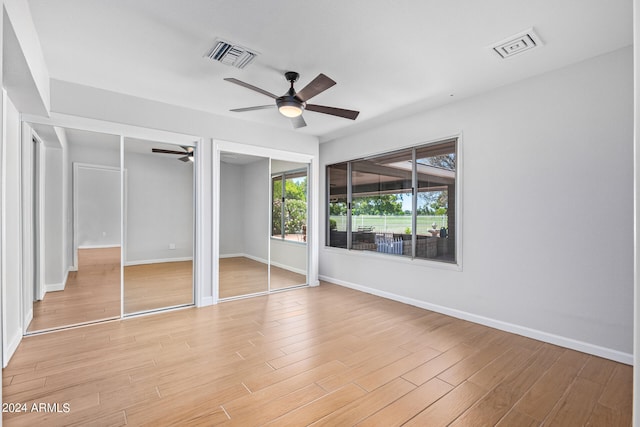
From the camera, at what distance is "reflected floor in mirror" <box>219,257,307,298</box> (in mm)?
4590

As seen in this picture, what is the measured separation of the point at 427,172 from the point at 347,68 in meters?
1.83

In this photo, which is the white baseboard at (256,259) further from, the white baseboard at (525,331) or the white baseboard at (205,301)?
the white baseboard at (525,331)

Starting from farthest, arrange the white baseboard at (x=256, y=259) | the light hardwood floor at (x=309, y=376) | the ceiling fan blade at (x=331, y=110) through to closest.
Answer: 1. the white baseboard at (x=256, y=259)
2. the ceiling fan blade at (x=331, y=110)
3. the light hardwood floor at (x=309, y=376)

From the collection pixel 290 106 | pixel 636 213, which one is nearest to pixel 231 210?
pixel 290 106

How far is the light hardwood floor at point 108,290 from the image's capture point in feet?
12.5

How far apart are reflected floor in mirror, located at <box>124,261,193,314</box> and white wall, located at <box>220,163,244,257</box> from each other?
0.58m

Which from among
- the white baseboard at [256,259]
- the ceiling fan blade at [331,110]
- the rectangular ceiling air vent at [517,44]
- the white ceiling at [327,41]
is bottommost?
the white baseboard at [256,259]

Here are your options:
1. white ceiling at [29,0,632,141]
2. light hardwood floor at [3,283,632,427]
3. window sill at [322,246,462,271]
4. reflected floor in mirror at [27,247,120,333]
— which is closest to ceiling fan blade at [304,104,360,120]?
white ceiling at [29,0,632,141]

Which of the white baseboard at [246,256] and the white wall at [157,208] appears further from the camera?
the white baseboard at [246,256]

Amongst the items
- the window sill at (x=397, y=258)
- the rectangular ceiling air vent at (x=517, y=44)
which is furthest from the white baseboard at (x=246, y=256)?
the rectangular ceiling air vent at (x=517, y=44)

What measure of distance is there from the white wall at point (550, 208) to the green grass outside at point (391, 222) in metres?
0.45

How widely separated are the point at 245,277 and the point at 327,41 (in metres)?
3.48

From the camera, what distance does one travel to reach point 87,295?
4176mm

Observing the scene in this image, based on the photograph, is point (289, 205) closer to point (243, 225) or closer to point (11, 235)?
point (243, 225)
